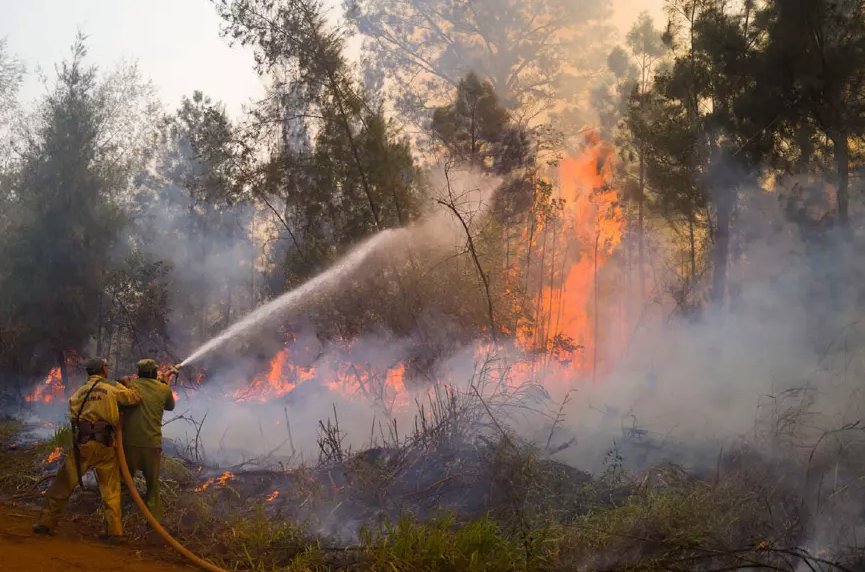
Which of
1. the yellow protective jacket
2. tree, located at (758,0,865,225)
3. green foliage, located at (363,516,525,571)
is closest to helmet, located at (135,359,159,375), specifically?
the yellow protective jacket

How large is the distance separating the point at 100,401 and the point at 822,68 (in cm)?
1214

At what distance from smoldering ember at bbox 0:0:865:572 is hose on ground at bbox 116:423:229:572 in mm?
36

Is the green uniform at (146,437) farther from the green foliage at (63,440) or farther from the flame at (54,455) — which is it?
the flame at (54,455)

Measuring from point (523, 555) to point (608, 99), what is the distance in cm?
2518

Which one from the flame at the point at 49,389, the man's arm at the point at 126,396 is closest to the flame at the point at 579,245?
the man's arm at the point at 126,396

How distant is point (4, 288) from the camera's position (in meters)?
21.3

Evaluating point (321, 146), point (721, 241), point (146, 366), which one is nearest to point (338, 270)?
point (321, 146)

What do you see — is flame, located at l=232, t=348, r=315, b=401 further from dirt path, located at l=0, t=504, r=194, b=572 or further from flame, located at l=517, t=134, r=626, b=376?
dirt path, located at l=0, t=504, r=194, b=572

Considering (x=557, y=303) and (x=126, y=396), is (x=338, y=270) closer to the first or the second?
(x=126, y=396)

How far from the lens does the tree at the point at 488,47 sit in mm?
28828

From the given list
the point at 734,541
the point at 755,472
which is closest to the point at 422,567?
the point at 734,541

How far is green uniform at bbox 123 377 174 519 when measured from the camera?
7840 millimetres

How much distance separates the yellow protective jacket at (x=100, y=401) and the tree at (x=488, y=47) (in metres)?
22.3

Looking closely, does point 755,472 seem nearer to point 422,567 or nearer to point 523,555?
point 523,555
